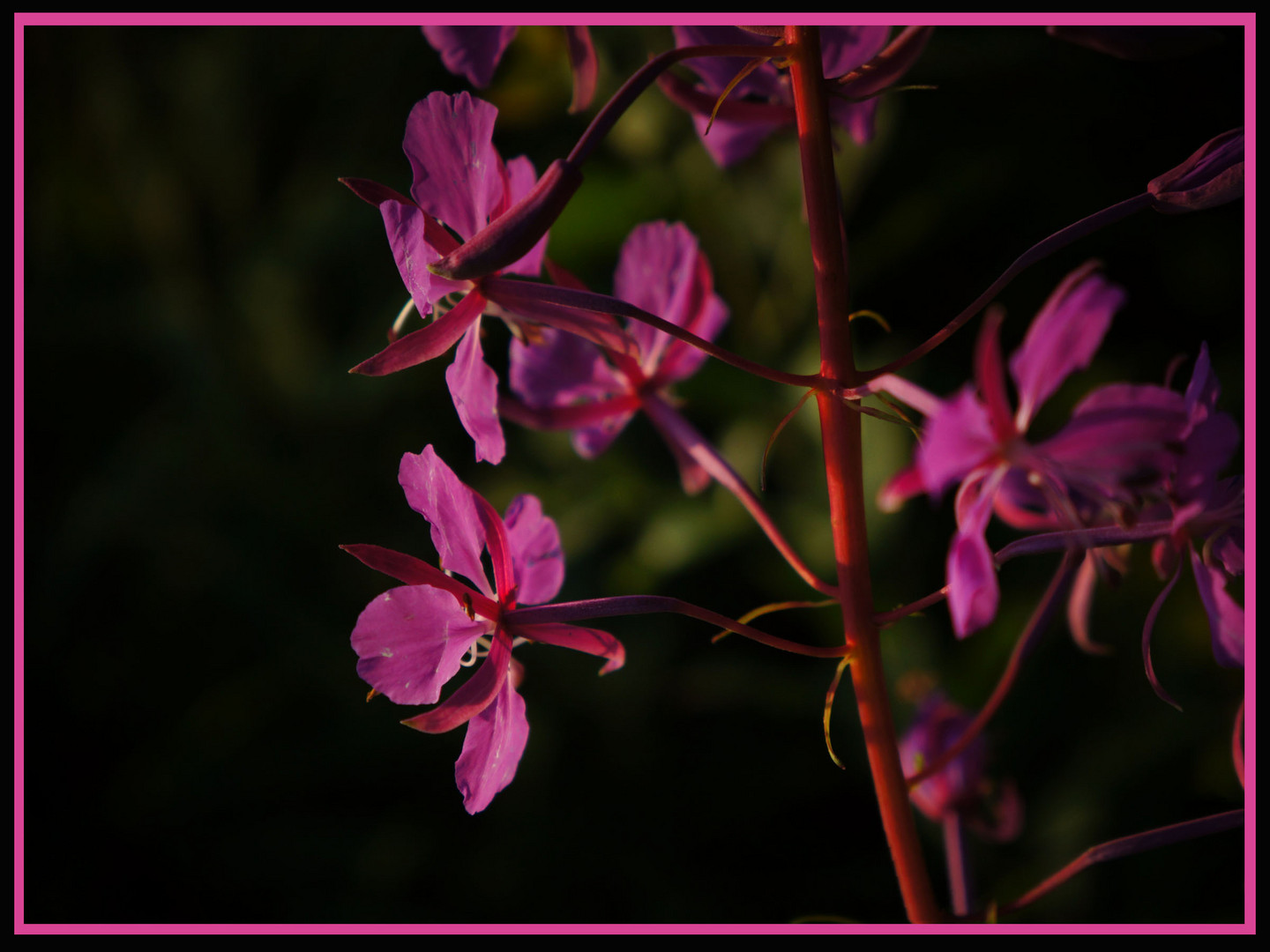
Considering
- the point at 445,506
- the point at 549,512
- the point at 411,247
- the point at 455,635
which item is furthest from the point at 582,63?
the point at 549,512

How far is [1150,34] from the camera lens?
83cm

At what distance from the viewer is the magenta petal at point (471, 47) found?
1.01 meters

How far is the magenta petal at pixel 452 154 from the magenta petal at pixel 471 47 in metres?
0.18

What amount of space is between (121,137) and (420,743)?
1.66m

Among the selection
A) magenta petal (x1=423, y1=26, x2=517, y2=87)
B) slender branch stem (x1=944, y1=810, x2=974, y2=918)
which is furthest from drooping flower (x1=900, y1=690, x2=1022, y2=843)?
magenta petal (x1=423, y1=26, x2=517, y2=87)

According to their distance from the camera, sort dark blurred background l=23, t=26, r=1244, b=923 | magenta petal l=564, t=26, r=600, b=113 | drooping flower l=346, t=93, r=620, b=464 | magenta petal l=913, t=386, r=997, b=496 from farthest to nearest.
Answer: dark blurred background l=23, t=26, r=1244, b=923
magenta petal l=564, t=26, r=600, b=113
drooping flower l=346, t=93, r=620, b=464
magenta petal l=913, t=386, r=997, b=496

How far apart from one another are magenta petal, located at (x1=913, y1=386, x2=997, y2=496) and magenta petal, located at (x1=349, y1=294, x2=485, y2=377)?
1.44 feet

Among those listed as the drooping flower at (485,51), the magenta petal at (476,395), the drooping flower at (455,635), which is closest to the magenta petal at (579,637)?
the drooping flower at (455,635)

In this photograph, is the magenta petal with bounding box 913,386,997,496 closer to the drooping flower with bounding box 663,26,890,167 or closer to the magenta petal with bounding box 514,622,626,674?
the magenta petal with bounding box 514,622,626,674

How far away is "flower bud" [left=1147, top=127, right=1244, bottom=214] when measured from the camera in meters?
0.80

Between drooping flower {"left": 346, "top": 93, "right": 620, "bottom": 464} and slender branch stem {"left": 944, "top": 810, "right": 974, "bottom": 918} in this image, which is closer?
drooping flower {"left": 346, "top": 93, "right": 620, "bottom": 464}

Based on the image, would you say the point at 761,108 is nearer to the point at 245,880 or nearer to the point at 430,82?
the point at 430,82

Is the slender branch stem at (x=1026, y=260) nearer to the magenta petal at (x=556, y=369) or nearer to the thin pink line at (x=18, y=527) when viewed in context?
the magenta petal at (x=556, y=369)

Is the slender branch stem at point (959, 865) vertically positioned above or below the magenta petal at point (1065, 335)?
below
